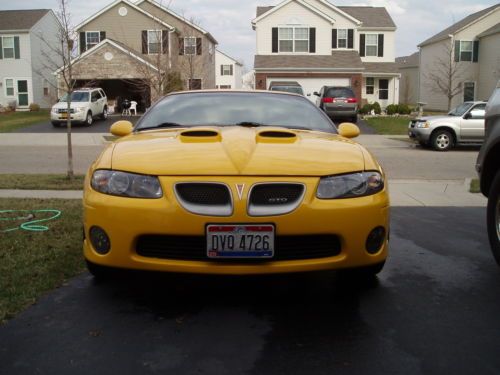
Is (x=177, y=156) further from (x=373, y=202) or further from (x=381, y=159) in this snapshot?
(x=381, y=159)

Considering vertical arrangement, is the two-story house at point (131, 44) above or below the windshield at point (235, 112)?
above

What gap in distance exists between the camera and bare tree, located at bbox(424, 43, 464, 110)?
127 ft

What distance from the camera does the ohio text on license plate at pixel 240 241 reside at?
10.8 ft

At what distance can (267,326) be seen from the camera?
131 inches

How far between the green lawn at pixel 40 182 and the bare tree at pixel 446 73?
31249 mm

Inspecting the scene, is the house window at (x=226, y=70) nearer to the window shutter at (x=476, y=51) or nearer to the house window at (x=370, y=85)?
the house window at (x=370, y=85)

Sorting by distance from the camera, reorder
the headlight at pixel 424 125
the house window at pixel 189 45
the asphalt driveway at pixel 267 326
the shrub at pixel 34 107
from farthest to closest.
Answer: the shrub at pixel 34 107 → the house window at pixel 189 45 → the headlight at pixel 424 125 → the asphalt driveway at pixel 267 326

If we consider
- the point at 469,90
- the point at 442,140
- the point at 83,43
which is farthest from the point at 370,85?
the point at 442,140

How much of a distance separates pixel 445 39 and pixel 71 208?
38.1m

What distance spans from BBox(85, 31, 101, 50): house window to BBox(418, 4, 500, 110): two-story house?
2280 cm

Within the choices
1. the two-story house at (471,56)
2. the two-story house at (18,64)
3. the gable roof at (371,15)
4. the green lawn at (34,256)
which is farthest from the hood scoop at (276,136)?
the two-story house at (18,64)

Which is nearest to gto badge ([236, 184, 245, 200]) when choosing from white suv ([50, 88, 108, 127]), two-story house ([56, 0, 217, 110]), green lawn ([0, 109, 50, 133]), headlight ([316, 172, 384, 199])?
headlight ([316, 172, 384, 199])

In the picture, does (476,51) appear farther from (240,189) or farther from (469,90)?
(240,189)

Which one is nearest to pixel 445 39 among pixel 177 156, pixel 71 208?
pixel 71 208
